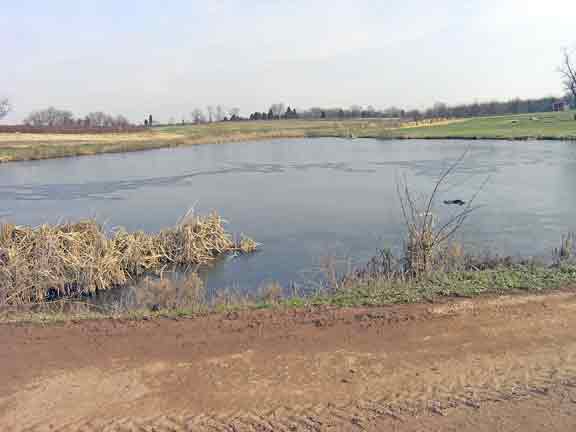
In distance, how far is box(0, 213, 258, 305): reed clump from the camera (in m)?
9.68

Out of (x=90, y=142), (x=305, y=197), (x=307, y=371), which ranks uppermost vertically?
(x=90, y=142)

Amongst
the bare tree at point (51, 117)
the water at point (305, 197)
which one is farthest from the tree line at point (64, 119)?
the water at point (305, 197)

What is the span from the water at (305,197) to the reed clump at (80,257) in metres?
1.33

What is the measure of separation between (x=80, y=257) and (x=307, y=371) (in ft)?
22.8

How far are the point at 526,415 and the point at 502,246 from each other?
28.0ft

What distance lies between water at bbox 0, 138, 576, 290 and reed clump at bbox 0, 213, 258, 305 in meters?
1.33

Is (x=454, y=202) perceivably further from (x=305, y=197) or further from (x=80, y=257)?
(x=80, y=257)

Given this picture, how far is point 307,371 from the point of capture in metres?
5.37

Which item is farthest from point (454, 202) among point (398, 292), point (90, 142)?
point (90, 142)

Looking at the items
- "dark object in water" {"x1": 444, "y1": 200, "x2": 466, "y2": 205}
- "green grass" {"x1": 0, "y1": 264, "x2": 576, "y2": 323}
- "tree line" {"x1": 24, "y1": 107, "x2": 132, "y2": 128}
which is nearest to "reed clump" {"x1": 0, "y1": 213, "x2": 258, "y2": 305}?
"green grass" {"x1": 0, "y1": 264, "x2": 576, "y2": 323}

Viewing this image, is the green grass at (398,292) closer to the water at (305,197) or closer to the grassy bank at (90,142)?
the water at (305,197)

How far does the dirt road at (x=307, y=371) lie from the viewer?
4500 mm

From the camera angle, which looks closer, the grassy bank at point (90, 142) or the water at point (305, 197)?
the water at point (305, 197)

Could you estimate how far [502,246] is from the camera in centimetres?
1227
